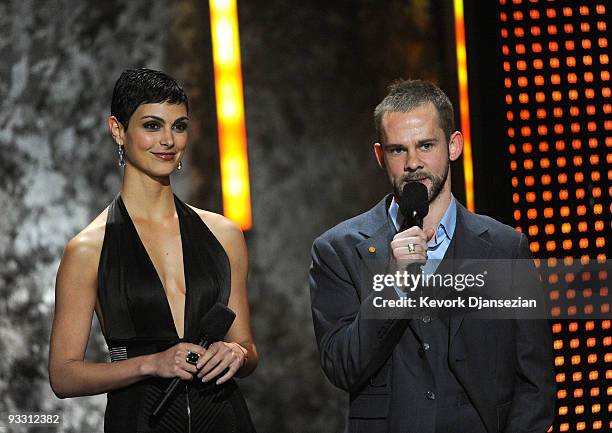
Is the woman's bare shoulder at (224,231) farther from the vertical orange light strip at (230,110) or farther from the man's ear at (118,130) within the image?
the vertical orange light strip at (230,110)

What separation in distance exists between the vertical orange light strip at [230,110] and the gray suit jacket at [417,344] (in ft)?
4.59

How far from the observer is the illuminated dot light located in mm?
3914

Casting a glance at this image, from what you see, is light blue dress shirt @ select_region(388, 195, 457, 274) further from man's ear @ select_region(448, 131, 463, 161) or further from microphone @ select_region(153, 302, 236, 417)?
microphone @ select_region(153, 302, 236, 417)

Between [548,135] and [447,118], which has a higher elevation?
[548,135]

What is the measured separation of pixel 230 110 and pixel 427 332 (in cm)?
177

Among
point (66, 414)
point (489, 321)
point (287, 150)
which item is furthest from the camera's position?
point (287, 150)

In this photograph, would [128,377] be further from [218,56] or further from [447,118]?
[218,56]

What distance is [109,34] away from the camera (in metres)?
3.56

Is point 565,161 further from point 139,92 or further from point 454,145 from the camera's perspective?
point 139,92

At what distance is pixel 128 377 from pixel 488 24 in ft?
7.97

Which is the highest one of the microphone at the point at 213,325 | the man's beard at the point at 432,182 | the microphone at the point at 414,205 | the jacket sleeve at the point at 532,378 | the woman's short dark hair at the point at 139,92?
the woman's short dark hair at the point at 139,92

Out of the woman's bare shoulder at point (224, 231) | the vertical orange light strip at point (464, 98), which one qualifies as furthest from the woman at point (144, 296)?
the vertical orange light strip at point (464, 98)

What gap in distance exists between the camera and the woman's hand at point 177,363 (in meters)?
2.16

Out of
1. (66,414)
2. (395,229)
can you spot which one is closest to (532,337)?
(395,229)
